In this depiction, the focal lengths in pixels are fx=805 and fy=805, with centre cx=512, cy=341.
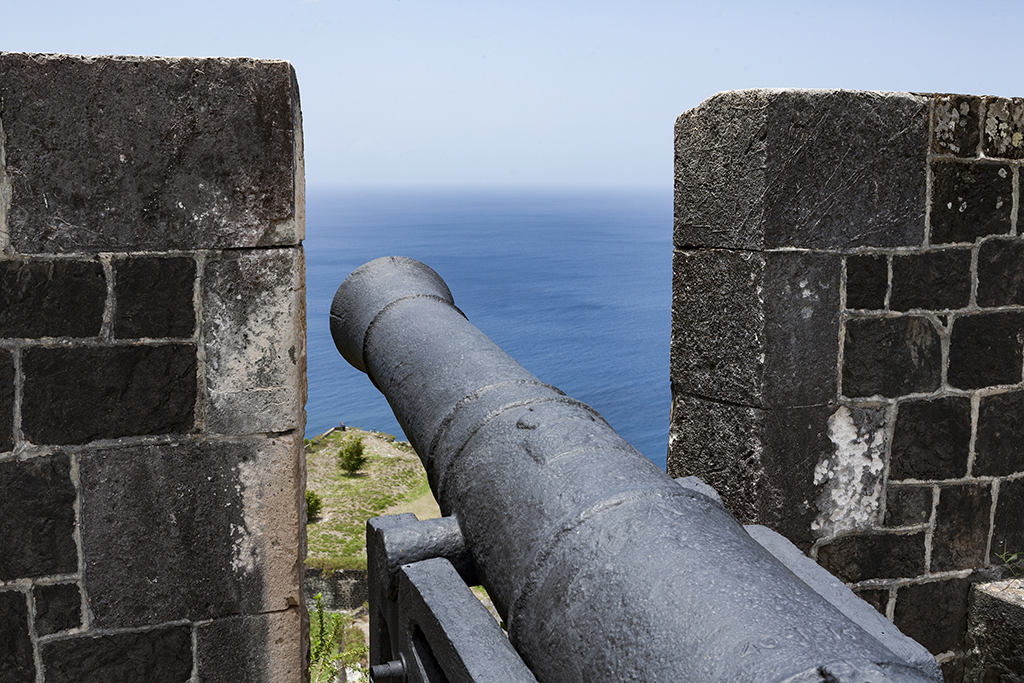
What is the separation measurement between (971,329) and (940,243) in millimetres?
343

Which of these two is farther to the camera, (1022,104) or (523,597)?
(1022,104)

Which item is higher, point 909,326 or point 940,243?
point 940,243

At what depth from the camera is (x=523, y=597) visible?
156cm

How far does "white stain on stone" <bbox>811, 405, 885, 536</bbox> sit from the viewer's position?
2.74 m

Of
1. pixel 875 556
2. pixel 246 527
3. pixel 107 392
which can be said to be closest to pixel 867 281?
pixel 875 556

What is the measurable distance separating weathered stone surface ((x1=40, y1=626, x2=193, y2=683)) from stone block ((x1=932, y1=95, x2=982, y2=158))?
285 cm

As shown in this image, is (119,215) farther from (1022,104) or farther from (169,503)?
(1022,104)

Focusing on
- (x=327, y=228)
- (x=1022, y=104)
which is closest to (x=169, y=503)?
(x=1022, y=104)

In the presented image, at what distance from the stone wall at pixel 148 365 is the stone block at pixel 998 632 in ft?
7.11

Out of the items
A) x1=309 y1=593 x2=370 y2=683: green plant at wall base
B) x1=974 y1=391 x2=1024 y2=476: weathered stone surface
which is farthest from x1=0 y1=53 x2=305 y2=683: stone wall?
x1=974 y1=391 x2=1024 y2=476: weathered stone surface

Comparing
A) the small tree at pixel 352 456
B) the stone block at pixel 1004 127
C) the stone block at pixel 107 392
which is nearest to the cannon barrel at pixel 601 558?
the stone block at pixel 107 392

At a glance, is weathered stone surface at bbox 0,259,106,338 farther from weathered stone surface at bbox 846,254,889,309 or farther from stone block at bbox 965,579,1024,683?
stone block at bbox 965,579,1024,683

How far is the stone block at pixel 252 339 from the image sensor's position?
7.32 feet

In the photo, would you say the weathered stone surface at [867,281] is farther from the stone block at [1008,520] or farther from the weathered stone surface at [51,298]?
the weathered stone surface at [51,298]
